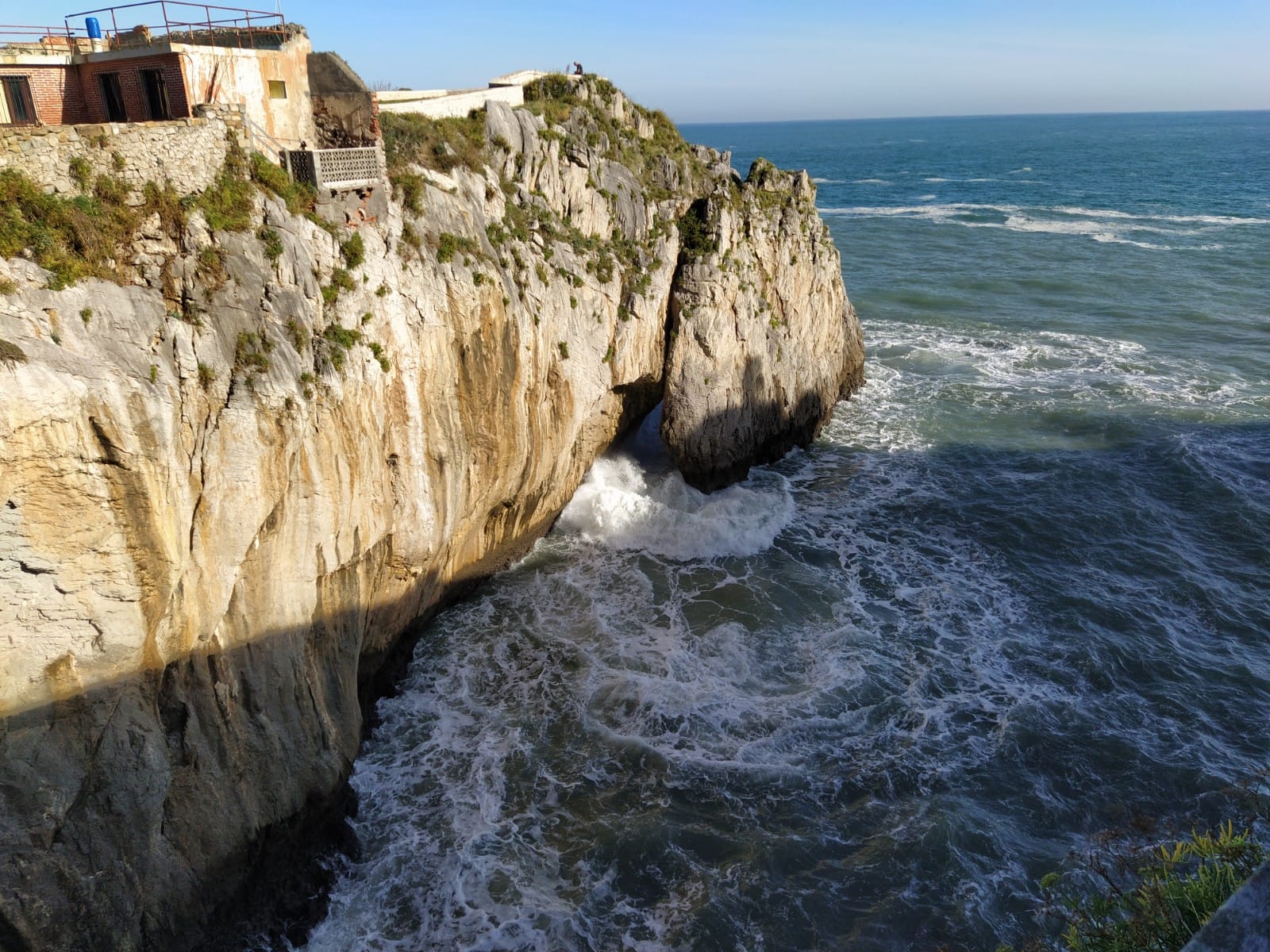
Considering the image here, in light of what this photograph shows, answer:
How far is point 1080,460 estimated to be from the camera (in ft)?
99.3

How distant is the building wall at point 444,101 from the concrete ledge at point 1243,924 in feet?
71.1

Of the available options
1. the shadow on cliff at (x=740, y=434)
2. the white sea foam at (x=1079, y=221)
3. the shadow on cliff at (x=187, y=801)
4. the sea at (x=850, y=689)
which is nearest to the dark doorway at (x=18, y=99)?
the shadow on cliff at (x=187, y=801)

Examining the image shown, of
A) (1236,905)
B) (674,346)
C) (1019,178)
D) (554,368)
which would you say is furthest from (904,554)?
(1019,178)

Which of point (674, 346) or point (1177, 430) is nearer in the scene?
point (674, 346)

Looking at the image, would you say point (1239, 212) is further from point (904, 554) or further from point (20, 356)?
point (20, 356)

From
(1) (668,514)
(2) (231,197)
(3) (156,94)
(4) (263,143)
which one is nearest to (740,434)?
(1) (668,514)

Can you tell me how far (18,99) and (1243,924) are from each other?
23238mm

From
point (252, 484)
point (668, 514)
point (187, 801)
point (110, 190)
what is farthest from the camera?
point (668, 514)

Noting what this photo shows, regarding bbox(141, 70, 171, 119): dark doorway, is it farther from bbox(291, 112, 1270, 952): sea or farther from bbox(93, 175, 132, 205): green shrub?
bbox(291, 112, 1270, 952): sea

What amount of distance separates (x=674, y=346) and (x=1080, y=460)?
15.6 metres

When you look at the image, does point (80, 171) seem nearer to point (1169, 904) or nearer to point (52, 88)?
point (52, 88)

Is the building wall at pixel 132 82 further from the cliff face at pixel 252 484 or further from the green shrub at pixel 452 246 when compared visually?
the green shrub at pixel 452 246

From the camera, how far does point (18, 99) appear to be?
17.0 m

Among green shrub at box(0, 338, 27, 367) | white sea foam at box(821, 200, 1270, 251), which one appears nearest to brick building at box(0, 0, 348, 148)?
green shrub at box(0, 338, 27, 367)
